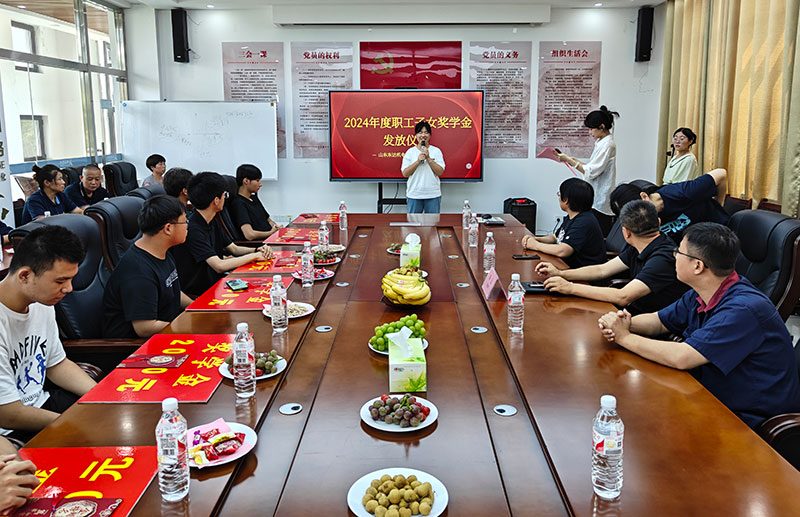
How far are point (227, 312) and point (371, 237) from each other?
176 centimetres

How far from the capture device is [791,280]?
105 inches

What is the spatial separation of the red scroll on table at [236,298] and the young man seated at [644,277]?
122 cm

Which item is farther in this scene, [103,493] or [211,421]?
[211,421]

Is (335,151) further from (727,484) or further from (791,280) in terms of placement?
(727,484)

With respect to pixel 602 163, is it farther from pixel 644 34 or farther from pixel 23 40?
pixel 23 40

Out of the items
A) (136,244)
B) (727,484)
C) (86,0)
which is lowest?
(727,484)

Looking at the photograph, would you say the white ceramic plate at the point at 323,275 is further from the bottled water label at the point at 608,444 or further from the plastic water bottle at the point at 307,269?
the bottled water label at the point at 608,444

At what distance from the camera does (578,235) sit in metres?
3.59

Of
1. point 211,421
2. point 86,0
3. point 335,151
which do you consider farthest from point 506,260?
point 86,0

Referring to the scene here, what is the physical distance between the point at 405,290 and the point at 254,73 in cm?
545

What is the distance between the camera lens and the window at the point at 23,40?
207 inches

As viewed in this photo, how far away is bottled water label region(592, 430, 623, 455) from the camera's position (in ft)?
4.08

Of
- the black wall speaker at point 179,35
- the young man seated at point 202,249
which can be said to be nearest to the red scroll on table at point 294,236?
the young man seated at point 202,249

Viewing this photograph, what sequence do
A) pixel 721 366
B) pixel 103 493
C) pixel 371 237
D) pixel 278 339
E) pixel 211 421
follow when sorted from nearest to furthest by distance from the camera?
→ 1. pixel 103 493
2. pixel 211 421
3. pixel 721 366
4. pixel 278 339
5. pixel 371 237
